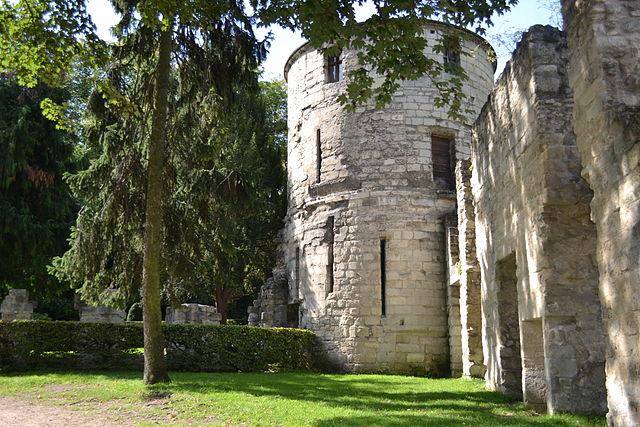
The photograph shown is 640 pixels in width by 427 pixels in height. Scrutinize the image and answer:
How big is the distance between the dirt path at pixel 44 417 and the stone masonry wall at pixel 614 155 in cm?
598

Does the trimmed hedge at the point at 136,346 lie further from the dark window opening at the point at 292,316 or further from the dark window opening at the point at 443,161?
the dark window opening at the point at 443,161

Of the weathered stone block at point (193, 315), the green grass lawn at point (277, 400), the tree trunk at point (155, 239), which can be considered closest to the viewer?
the green grass lawn at point (277, 400)

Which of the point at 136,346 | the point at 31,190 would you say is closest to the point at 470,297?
the point at 136,346

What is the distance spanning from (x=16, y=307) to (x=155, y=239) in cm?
780

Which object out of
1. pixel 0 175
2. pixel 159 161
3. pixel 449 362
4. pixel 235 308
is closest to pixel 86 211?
pixel 159 161

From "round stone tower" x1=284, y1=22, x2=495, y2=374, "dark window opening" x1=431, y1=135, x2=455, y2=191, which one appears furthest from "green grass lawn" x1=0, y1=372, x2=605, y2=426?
"dark window opening" x1=431, y1=135, x2=455, y2=191

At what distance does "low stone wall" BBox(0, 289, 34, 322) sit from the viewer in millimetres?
16516

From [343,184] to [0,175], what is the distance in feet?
36.5

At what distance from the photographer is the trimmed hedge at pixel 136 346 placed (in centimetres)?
1370

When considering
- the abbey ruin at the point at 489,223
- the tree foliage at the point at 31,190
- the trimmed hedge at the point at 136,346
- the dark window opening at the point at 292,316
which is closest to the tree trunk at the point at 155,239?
the trimmed hedge at the point at 136,346

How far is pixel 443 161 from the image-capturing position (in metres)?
17.1

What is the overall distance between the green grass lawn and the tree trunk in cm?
50

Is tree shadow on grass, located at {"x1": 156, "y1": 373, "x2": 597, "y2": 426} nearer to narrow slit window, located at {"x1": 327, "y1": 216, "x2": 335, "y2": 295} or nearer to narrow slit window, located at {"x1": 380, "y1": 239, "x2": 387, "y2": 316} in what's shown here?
narrow slit window, located at {"x1": 380, "y1": 239, "x2": 387, "y2": 316}

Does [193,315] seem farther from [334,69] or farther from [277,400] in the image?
[277,400]
